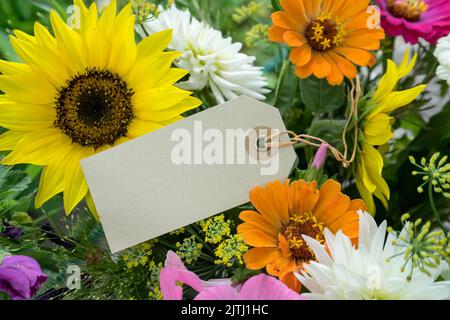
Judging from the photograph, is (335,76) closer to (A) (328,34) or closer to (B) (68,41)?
(A) (328,34)

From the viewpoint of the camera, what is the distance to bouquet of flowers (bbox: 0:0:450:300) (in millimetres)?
417

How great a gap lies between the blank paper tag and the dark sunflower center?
39 mm

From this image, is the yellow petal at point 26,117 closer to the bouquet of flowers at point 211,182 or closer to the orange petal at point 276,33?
the bouquet of flowers at point 211,182

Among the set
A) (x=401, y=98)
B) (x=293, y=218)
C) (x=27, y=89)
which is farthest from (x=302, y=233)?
(x=27, y=89)

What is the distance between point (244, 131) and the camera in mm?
479

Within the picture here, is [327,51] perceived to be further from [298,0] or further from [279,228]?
[279,228]

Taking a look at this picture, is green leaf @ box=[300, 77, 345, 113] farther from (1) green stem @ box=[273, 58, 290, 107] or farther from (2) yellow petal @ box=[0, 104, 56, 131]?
(2) yellow petal @ box=[0, 104, 56, 131]

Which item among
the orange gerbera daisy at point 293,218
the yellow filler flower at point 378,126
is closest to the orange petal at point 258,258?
the orange gerbera daisy at point 293,218

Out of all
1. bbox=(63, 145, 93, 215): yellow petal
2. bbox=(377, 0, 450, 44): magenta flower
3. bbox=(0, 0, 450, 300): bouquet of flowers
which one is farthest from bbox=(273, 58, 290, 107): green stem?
bbox=(63, 145, 93, 215): yellow petal

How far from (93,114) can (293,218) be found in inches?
7.4

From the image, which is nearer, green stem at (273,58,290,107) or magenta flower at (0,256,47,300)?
magenta flower at (0,256,47,300)

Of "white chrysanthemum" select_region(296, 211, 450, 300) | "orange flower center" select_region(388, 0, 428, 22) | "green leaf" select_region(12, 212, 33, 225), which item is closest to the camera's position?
"white chrysanthemum" select_region(296, 211, 450, 300)
